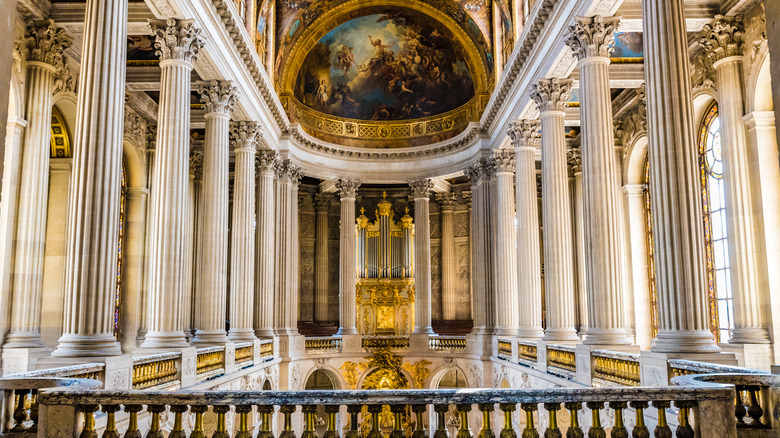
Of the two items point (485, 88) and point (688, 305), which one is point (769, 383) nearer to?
point (688, 305)

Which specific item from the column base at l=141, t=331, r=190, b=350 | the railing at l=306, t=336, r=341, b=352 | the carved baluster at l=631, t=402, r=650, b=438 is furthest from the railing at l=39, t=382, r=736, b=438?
the railing at l=306, t=336, r=341, b=352

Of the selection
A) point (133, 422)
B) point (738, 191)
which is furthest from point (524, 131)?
point (133, 422)

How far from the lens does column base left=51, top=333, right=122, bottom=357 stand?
11.3m

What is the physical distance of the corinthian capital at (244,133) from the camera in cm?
2492

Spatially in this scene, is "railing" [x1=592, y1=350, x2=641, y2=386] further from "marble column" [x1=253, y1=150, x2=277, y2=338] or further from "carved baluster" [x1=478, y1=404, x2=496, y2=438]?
"marble column" [x1=253, y1=150, x2=277, y2=338]

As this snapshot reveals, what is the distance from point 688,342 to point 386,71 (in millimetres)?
24984

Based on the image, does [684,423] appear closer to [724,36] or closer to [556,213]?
[724,36]

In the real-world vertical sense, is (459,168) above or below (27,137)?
above

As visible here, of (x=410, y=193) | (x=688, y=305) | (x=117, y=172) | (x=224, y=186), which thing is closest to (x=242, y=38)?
(x=224, y=186)

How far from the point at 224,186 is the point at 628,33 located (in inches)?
525

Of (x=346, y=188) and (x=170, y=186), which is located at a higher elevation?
(x=346, y=188)

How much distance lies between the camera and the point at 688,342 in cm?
1127

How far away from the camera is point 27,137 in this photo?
16.5m

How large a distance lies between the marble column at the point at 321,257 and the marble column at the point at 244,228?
11754 mm
